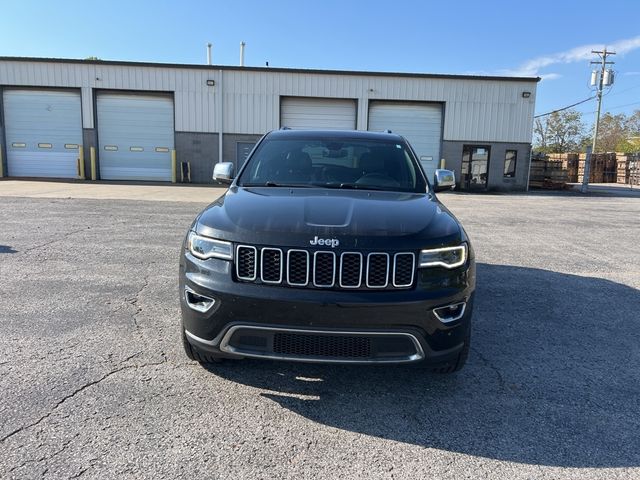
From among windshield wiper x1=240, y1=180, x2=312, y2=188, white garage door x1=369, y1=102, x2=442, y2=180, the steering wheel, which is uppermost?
white garage door x1=369, y1=102, x2=442, y2=180

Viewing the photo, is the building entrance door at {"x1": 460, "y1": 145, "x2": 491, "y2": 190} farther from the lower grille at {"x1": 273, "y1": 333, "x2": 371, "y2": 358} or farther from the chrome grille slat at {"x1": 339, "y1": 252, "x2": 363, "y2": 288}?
the lower grille at {"x1": 273, "y1": 333, "x2": 371, "y2": 358}

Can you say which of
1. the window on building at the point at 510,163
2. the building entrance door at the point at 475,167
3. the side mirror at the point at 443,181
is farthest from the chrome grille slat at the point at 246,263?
the window on building at the point at 510,163

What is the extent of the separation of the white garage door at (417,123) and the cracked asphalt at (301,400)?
19787 mm

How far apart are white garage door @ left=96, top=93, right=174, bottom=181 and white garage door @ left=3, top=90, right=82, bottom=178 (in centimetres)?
136

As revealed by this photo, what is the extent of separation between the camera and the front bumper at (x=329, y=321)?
2.69 meters

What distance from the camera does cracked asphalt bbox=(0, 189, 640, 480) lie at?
7.88 feet

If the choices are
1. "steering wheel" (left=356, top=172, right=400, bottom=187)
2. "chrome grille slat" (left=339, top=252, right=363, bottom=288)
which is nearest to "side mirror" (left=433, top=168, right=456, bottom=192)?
"steering wheel" (left=356, top=172, right=400, bottom=187)

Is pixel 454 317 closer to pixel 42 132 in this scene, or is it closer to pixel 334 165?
pixel 334 165

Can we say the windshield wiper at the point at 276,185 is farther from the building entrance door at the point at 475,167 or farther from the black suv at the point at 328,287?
the building entrance door at the point at 475,167

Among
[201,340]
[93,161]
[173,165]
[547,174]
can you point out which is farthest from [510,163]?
[201,340]

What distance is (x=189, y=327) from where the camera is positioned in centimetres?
296

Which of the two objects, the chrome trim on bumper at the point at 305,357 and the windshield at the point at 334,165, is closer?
the chrome trim on bumper at the point at 305,357

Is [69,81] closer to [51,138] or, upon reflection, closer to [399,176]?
[51,138]

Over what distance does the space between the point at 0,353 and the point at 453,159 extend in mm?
A: 23385
